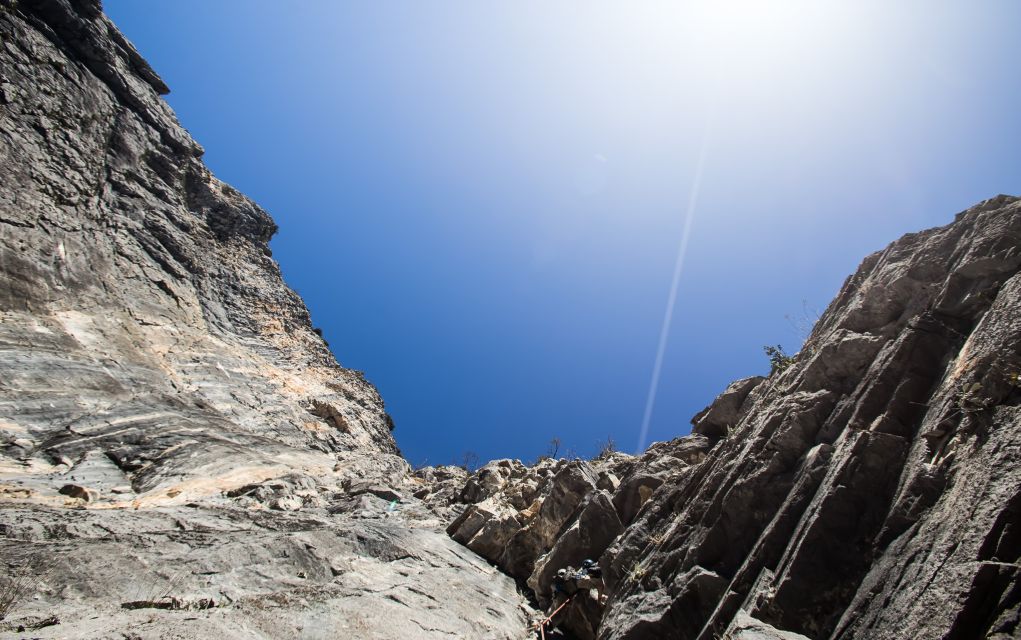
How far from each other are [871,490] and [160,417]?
22078 mm

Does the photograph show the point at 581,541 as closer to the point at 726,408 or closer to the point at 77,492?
the point at 726,408

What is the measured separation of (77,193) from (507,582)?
28.3 metres

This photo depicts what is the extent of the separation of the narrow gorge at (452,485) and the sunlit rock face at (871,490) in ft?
0.15

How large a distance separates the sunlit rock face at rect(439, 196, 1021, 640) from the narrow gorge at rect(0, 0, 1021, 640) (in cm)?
5

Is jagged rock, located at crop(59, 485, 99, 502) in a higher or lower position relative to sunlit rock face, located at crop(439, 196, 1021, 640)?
lower

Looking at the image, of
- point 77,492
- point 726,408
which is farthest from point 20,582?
point 726,408

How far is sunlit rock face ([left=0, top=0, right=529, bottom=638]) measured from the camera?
972 centimetres

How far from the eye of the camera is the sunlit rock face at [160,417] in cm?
972

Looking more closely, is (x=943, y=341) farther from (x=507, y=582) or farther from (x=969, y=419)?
(x=507, y=582)

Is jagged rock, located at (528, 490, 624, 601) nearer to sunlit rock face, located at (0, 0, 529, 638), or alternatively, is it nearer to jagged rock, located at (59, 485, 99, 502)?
sunlit rock face, located at (0, 0, 529, 638)

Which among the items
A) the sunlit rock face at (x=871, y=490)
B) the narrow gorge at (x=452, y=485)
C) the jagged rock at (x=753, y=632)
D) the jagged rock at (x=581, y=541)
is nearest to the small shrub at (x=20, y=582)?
the narrow gorge at (x=452, y=485)

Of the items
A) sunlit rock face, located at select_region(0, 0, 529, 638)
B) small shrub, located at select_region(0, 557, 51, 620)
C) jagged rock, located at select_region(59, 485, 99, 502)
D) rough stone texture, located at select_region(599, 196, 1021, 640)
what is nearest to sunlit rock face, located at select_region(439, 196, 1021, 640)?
rough stone texture, located at select_region(599, 196, 1021, 640)

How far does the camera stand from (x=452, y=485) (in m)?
26.5

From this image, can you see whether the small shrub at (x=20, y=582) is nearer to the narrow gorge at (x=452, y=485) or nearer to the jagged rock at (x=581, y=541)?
the narrow gorge at (x=452, y=485)
